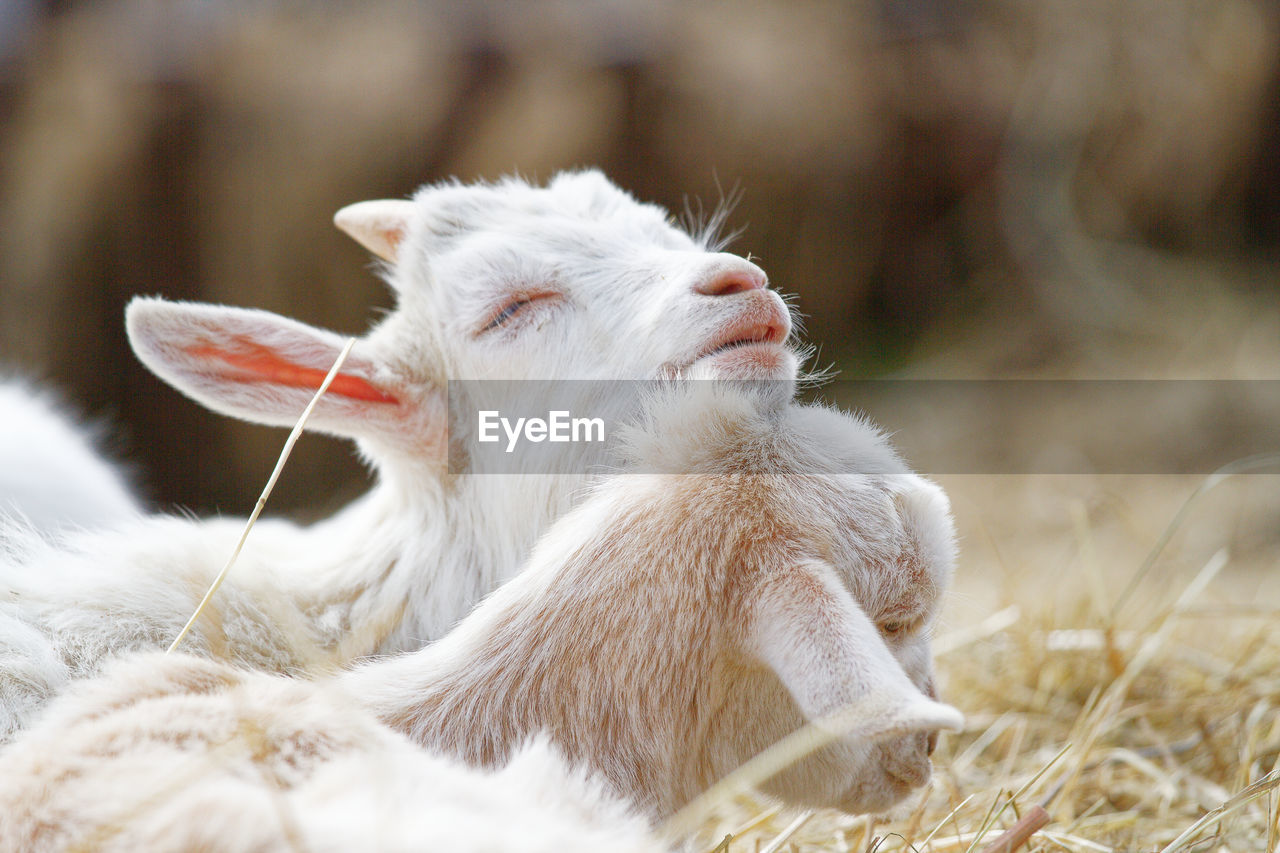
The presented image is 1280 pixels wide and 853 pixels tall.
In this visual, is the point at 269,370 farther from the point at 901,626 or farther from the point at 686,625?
the point at 901,626

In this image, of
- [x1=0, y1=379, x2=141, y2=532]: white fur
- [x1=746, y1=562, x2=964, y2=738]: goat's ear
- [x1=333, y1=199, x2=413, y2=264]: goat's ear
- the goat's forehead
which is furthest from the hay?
[x1=0, y1=379, x2=141, y2=532]: white fur

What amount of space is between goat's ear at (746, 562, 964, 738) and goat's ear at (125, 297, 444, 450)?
1.00m

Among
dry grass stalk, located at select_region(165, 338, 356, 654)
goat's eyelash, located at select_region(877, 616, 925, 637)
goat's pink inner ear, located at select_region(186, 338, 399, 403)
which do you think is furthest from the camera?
goat's pink inner ear, located at select_region(186, 338, 399, 403)

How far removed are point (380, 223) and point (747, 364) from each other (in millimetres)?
948

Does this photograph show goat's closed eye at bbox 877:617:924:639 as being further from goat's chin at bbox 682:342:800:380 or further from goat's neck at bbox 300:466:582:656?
goat's neck at bbox 300:466:582:656

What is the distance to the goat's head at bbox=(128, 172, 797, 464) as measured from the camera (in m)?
1.92

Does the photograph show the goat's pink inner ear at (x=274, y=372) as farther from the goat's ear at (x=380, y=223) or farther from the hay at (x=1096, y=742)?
the hay at (x=1096, y=742)

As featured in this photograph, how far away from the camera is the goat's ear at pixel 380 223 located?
2.36 m

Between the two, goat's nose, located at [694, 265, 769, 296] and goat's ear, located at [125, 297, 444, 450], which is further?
goat's ear, located at [125, 297, 444, 450]

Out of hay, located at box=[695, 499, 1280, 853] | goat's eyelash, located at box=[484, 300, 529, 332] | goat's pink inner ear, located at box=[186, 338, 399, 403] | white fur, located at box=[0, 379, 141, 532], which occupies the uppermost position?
goat's eyelash, located at box=[484, 300, 529, 332]

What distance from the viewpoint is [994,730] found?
2414 mm

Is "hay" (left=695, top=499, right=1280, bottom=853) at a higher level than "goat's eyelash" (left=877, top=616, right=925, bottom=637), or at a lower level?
lower

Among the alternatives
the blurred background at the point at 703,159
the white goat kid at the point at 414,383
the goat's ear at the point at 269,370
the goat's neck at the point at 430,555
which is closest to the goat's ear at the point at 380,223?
the white goat kid at the point at 414,383

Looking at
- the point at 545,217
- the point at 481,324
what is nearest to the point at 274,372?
the point at 481,324
